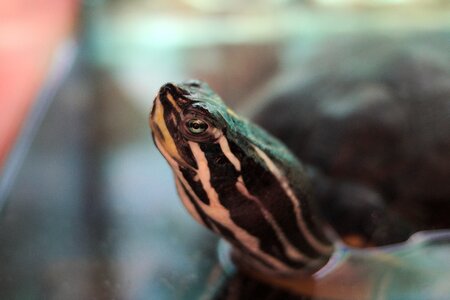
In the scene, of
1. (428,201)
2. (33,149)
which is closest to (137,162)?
(33,149)

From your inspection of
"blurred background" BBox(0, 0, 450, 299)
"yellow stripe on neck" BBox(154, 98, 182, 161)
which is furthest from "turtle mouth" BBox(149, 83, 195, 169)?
"blurred background" BBox(0, 0, 450, 299)

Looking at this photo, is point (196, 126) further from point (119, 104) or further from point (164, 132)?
point (119, 104)

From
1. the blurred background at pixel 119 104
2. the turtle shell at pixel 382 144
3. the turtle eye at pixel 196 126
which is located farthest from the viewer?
the turtle shell at pixel 382 144

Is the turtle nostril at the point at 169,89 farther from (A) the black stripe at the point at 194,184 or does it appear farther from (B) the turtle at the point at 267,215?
(A) the black stripe at the point at 194,184

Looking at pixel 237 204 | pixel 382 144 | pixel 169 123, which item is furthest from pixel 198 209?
pixel 382 144

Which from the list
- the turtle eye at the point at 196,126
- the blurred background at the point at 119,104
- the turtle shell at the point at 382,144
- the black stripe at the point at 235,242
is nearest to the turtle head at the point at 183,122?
the turtle eye at the point at 196,126

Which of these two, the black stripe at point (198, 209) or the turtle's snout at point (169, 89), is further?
the black stripe at point (198, 209)

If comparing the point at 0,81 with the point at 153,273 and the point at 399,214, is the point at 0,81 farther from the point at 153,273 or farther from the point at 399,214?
the point at 399,214
